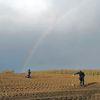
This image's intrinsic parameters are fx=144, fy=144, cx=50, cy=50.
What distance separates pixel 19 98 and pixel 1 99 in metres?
1.18

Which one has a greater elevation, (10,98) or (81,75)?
(81,75)

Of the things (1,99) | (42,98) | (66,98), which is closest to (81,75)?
(66,98)

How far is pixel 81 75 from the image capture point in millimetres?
15875

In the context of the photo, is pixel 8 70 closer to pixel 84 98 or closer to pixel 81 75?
pixel 81 75

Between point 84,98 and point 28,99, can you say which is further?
point 84,98

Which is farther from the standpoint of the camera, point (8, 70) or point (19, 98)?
point (8, 70)

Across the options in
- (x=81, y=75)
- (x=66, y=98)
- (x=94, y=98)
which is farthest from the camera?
(x=81, y=75)

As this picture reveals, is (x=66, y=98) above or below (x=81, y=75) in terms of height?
below

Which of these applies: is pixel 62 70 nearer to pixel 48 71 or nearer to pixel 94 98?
pixel 48 71

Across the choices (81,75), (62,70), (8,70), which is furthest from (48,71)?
(81,75)

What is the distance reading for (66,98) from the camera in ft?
34.1

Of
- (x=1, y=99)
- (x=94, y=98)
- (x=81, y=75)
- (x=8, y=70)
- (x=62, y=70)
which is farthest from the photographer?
(x=62, y=70)

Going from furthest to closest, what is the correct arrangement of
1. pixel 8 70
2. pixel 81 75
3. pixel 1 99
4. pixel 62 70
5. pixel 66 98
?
pixel 62 70, pixel 8 70, pixel 81 75, pixel 66 98, pixel 1 99

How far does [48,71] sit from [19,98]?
120 ft
